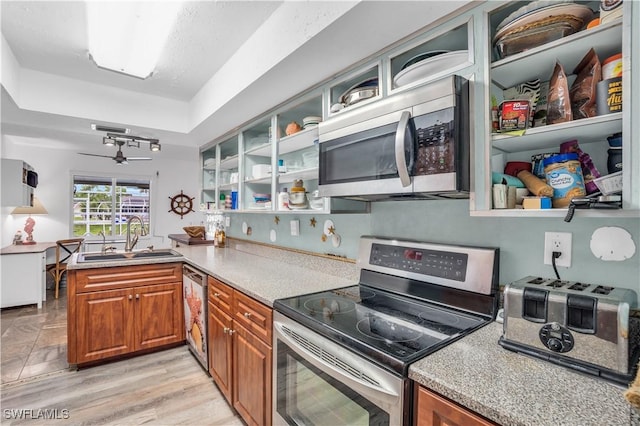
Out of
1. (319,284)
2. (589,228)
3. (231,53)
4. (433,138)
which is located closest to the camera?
(589,228)

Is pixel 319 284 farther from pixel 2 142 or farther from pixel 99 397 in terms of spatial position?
pixel 2 142

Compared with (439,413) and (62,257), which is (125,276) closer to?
(439,413)

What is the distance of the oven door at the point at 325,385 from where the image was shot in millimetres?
914

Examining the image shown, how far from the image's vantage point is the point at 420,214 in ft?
5.16

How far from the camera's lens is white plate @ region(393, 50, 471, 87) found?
3.87 feet

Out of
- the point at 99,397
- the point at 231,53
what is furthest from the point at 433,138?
the point at 99,397

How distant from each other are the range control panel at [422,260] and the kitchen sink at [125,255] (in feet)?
6.77

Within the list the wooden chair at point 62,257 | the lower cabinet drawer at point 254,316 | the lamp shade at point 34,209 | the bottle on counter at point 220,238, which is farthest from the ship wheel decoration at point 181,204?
the lower cabinet drawer at point 254,316

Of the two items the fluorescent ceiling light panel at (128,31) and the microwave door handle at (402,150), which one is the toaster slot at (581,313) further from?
the fluorescent ceiling light panel at (128,31)

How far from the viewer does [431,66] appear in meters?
1.26

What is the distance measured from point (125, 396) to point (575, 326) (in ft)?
8.28

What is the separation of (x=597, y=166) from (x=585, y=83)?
29 cm

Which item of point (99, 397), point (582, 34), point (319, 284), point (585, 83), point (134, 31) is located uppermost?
point (134, 31)

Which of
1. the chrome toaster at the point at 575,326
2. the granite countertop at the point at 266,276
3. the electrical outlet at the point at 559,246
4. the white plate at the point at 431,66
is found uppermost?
the white plate at the point at 431,66
